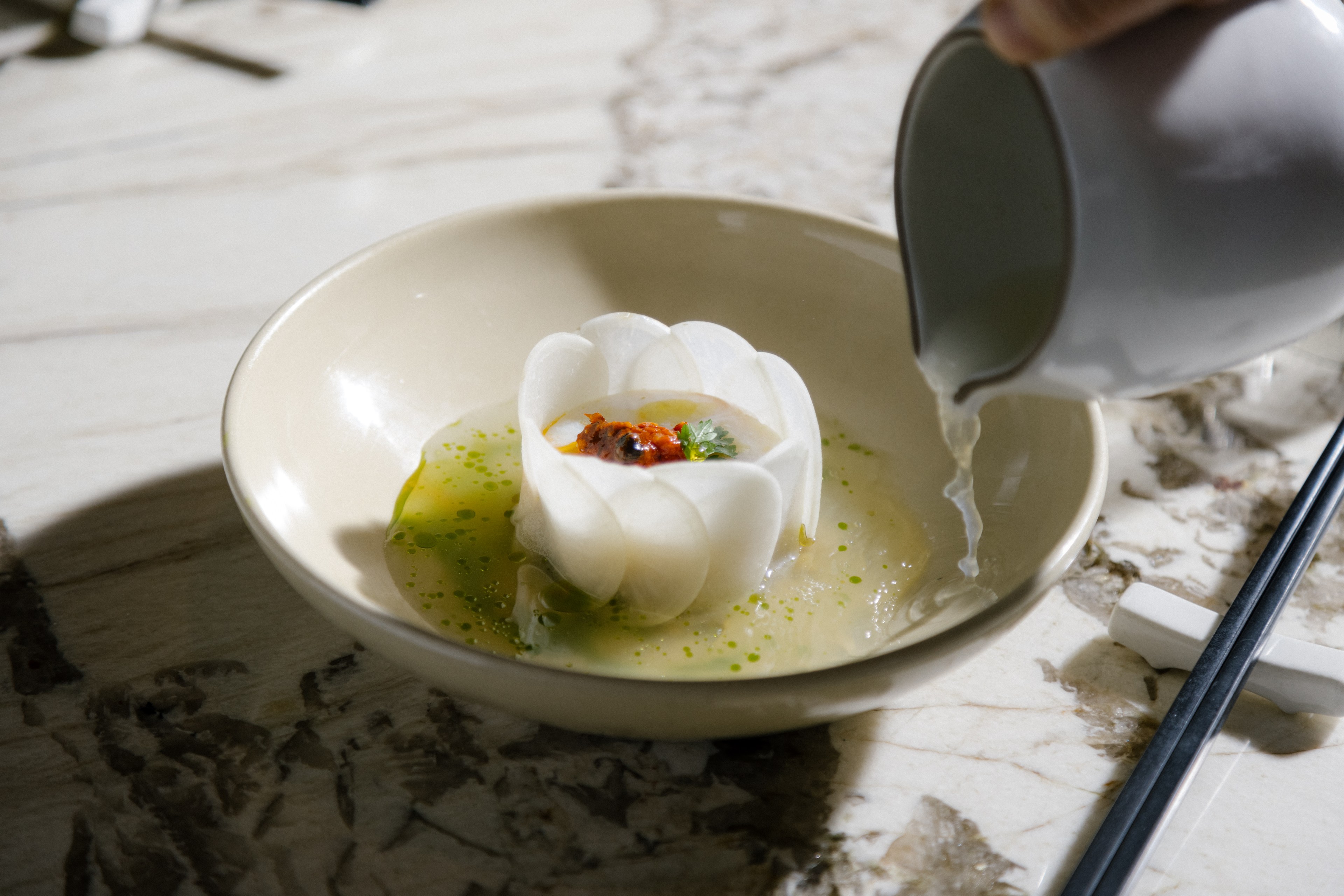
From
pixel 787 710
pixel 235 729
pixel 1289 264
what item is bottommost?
pixel 235 729

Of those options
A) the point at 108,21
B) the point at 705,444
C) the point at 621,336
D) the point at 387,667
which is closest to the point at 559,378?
the point at 621,336

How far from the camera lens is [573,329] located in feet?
4.63

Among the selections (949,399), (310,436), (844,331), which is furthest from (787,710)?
(844,331)

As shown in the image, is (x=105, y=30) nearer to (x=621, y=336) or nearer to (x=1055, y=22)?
(x=621, y=336)

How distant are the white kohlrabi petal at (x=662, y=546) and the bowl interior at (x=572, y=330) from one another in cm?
21

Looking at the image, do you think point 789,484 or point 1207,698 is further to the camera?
point 789,484

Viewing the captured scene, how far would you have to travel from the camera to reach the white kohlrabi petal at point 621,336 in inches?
50.9

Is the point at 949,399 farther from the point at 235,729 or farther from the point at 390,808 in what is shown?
the point at 235,729

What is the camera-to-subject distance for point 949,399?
0.93 m

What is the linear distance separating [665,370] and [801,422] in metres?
0.19

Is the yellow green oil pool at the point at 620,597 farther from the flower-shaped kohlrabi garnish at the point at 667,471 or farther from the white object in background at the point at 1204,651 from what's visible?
the white object in background at the point at 1204,651

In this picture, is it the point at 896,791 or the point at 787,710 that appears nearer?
the point at 787,710

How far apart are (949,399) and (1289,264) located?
0.90 ft

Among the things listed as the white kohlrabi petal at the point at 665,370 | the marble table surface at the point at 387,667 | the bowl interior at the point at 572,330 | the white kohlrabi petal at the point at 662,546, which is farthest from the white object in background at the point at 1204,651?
the white kohlrabi petal at the point at 665,370
